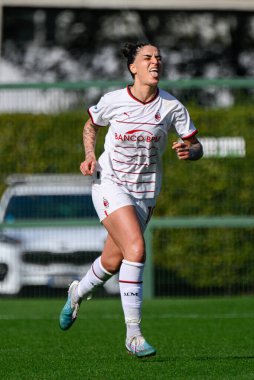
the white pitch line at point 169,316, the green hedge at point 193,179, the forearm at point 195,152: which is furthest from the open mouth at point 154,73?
the green hedge at point 193,179

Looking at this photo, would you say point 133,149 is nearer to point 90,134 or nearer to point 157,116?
point 157,116

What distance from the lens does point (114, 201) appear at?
28.0 ft

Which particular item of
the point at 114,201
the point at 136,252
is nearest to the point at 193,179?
the point at 114,201

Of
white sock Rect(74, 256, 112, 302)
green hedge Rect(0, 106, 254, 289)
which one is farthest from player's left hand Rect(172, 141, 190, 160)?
green hedge Rect(0, 106, 254, 289)

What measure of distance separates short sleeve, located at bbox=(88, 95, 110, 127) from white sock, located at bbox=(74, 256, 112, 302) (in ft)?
3.31

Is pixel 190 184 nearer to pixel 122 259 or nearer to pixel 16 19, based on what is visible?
pixel 122 259

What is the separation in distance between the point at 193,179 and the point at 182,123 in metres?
7.27

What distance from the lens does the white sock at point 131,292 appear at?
324 inches

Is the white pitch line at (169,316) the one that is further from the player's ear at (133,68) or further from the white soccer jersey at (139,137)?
the player's ear at (133,68)

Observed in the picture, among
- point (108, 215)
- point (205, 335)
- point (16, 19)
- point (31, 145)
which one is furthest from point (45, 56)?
point (108, 215)

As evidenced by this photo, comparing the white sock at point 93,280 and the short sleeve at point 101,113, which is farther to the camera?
the white sock at point 93,280

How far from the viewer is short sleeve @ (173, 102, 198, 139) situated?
345 inches

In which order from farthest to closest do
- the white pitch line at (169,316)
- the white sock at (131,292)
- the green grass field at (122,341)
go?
the white pitch line at (169,316) < the white sock at (131,292) < the green grass field at (122,341)

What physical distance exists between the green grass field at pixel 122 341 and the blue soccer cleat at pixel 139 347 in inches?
Answer: 3.4
